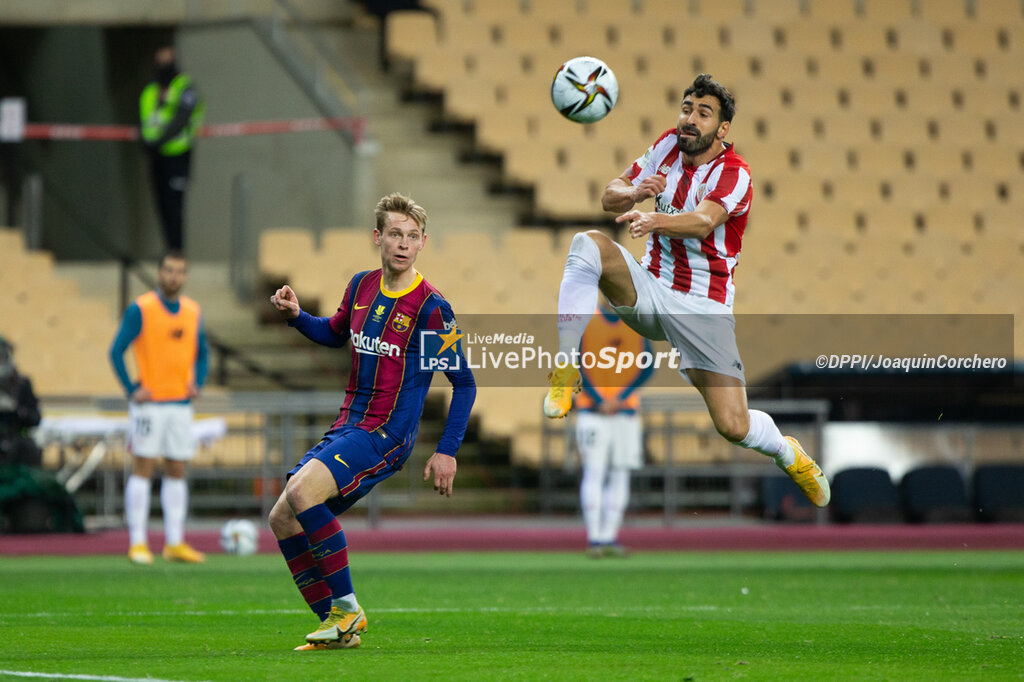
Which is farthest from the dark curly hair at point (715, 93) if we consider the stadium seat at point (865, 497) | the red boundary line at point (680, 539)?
the stadium seat at point (865, 497)

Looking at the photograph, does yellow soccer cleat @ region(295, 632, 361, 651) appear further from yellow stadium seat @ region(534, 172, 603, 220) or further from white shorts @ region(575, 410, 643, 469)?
yellow stadium seat @ region(534, 172, 603, 220)

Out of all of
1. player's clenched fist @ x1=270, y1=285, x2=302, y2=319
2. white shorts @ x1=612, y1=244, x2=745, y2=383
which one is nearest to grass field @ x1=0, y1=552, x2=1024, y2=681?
white shorts @ x1=612, y1=244, x2=745, y2=383

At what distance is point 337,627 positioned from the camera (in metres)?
6.46

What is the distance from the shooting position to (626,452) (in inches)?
493

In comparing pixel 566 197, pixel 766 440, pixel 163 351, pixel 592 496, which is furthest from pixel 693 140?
pixel 566 197

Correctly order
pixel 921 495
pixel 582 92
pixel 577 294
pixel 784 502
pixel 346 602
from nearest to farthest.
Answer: pixel 346 602 → pixel 577 294 → pixel 582 92 → pixel 784 502 → pixel 921 495

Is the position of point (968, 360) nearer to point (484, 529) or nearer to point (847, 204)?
point (847, 204)

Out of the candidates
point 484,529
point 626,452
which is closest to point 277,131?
point 484,529

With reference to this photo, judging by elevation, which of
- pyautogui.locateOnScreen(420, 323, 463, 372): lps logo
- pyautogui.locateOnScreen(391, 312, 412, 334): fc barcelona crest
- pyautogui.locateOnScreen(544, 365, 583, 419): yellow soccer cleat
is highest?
pyautogui.locateOnScreen(391, 312, 412, 334): fc barcelona crest

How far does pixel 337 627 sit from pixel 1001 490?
390 inches

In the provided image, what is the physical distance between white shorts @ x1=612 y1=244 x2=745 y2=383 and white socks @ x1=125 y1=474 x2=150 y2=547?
5918 millimetres

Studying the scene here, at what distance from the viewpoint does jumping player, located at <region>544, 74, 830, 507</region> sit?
6820 mm

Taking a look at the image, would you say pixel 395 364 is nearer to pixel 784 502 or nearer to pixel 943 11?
pixel 784 502

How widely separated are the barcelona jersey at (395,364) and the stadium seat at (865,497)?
8.69 meters
